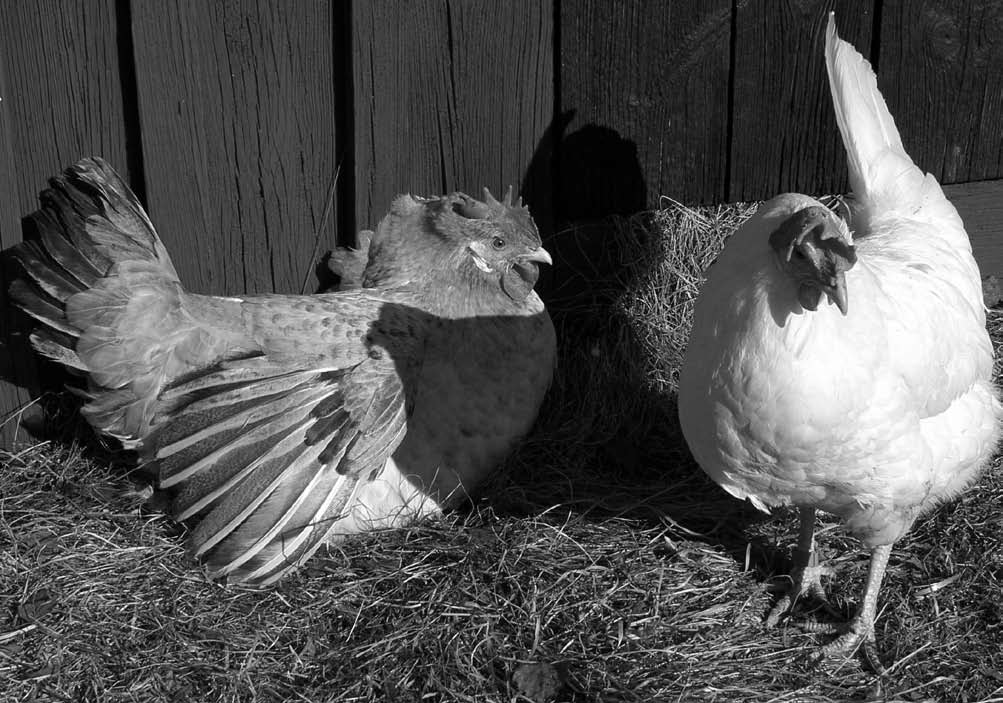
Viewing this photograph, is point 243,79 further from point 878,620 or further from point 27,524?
point 878,620

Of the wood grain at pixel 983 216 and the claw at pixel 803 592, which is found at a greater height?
the wood grain at pixel 983 216

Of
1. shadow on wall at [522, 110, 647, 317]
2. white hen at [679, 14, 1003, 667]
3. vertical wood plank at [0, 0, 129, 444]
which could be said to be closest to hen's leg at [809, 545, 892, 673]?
white hen at [679, 14, 1003, 667]

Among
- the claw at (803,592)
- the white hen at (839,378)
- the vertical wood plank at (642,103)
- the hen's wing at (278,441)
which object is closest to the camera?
the white hen at (839,378)

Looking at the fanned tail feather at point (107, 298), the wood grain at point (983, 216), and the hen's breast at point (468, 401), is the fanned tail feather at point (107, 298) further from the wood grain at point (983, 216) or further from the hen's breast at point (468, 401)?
the wood grain at point (983, 216)

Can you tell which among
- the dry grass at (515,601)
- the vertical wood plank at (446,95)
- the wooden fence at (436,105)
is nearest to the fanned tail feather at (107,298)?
the wooden fence at (436,105)

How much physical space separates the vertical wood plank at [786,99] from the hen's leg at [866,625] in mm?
1719

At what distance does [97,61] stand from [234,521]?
1.74 meters

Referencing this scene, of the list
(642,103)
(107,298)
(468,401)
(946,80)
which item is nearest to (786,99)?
(642,103)

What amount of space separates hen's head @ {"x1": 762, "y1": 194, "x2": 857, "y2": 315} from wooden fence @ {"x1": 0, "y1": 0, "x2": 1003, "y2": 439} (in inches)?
64.0

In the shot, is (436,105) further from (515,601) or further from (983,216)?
(983,216)

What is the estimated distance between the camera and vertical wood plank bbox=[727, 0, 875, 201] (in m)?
3.95

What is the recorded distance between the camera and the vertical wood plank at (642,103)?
12.7 feet

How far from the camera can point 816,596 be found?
3.26 metres

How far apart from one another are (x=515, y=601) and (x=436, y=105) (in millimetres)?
1887
